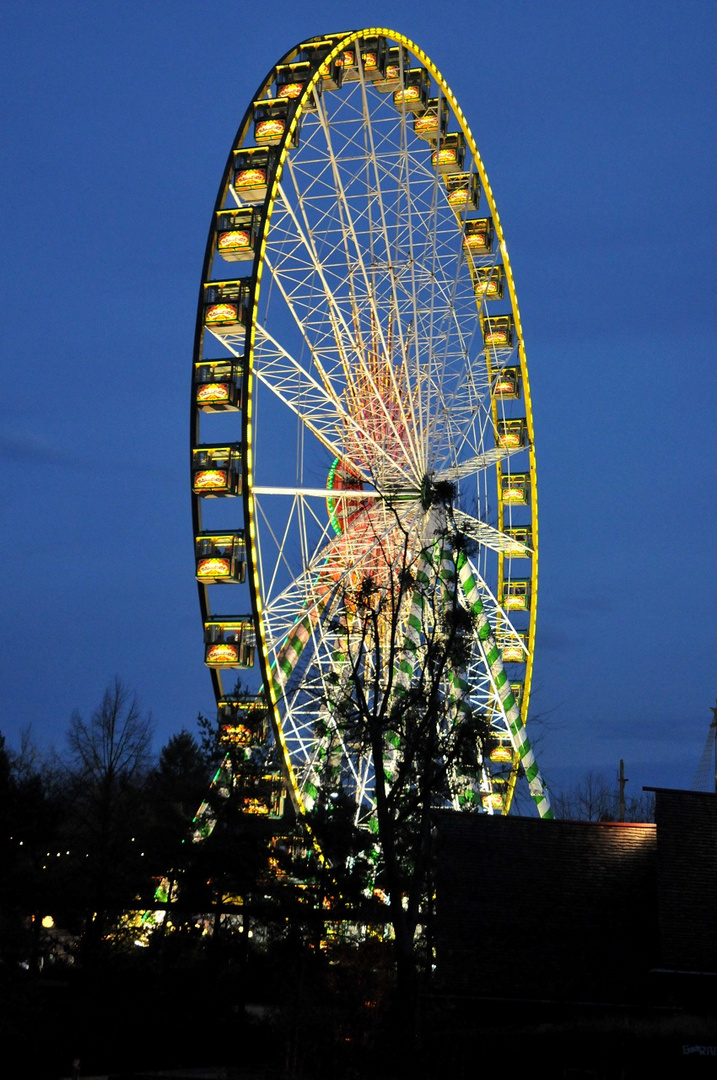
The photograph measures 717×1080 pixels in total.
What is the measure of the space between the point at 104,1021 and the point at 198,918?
5.15 meters

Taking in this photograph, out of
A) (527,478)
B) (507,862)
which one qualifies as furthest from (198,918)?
(527,478)

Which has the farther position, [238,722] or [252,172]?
[238,722]

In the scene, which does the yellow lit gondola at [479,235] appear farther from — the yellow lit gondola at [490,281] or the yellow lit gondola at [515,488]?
the yellow lit gondola at [515,488]

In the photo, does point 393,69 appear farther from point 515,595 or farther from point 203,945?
point 203,945

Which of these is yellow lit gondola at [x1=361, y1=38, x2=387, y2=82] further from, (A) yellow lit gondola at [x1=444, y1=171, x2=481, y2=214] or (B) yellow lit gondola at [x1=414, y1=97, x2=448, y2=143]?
(A) yellow lit gondola at [x1=444, y1=171, x2=481, y2=214]

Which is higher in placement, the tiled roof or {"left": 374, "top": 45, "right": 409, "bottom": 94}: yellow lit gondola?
{"left": 374, "top": 45, "right": 409, "bottom": 94}: yellow lit gondola

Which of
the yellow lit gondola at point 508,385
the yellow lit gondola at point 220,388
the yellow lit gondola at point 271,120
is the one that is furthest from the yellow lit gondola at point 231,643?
the yellow lit gondola at point 508,385

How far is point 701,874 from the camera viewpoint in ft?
74.9

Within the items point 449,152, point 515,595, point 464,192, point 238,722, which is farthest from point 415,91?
point 238,722

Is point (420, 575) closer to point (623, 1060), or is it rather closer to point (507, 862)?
point (507, 862)

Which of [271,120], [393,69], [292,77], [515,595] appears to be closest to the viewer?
[271,120]

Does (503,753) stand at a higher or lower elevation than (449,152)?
lower

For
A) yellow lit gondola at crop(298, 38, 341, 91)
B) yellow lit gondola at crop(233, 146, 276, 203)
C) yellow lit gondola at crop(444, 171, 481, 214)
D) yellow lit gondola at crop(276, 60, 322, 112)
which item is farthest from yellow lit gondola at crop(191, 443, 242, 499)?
yellow lit gondola at crop(444, 171, 481, 214)

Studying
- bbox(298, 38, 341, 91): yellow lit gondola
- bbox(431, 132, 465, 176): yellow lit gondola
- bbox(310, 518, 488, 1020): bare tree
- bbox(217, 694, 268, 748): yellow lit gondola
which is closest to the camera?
bbox(310, 518, 488, 1020): bare tree
